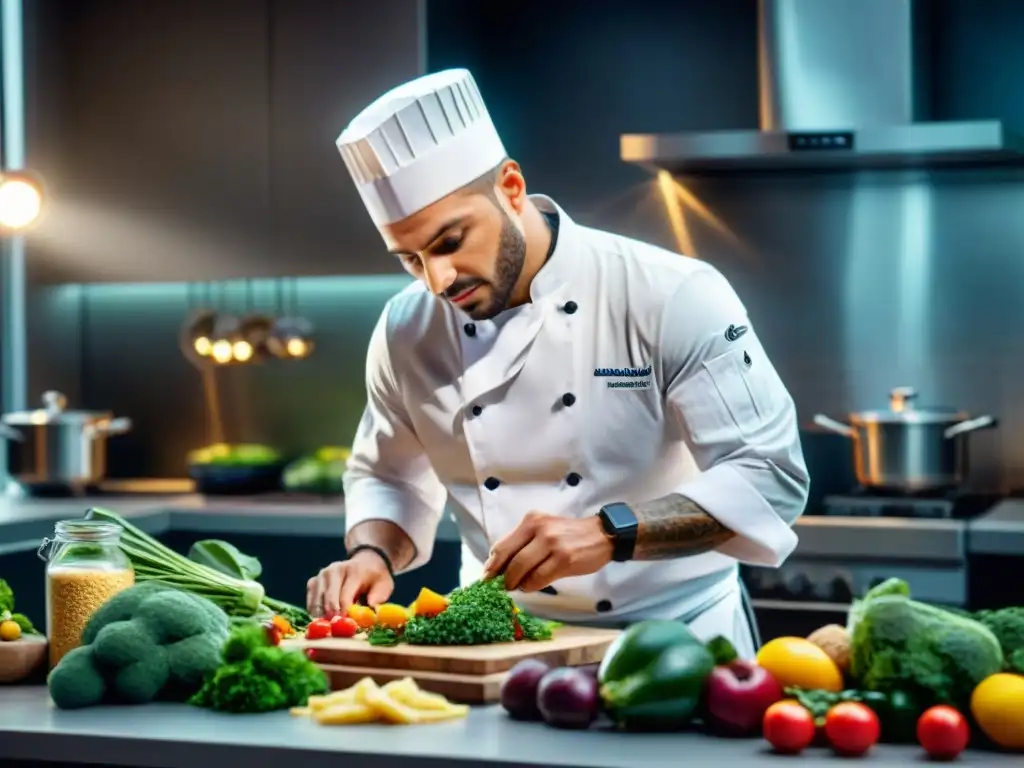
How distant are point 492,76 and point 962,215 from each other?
140 centimetres

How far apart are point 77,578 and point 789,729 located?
0.93 m

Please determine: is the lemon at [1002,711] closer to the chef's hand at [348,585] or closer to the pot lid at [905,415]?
the chef's hand at [348,585]

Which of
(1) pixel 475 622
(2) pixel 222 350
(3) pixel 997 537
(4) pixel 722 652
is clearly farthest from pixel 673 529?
(2) pixel 222 350

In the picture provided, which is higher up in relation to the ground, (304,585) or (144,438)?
(144,438)

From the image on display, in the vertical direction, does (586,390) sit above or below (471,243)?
below

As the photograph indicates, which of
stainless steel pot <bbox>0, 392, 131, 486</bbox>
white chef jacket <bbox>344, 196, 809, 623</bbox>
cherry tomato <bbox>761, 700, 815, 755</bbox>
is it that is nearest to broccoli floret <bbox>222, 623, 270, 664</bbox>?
cherry tomato <bbox>761, 700, 815, 755</bbox>

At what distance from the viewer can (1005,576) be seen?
3.42 meters

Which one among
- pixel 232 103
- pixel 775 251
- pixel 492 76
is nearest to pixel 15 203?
pixel 232 103

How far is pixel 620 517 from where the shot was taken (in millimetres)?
2070

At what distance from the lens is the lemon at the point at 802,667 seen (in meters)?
1.65

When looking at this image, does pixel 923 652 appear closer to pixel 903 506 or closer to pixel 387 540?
pixel 387 540

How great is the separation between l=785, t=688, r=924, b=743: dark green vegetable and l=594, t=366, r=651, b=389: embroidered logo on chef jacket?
857 mm

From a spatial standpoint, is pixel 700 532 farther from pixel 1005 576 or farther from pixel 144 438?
pixel 144 438

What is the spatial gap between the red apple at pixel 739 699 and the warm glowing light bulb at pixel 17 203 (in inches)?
117
